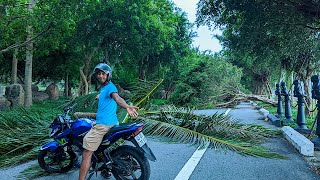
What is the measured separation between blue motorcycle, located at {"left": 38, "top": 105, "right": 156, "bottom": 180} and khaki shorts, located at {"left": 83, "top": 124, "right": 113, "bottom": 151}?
10cm

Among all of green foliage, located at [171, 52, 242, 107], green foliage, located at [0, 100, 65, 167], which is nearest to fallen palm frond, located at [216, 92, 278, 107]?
green foliage, located at [171, 52, 242, 107]

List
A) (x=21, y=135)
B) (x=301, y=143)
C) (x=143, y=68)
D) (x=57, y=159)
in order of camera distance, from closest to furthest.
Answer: (x=57, y=159)
(x=301, y=143)
(x=21, y=135)
(x=143, y=68)

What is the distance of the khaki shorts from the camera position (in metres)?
4.56

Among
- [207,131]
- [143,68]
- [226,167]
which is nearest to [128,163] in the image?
[226,167]

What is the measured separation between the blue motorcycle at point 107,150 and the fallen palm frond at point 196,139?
2.65m

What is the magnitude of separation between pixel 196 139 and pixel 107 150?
3210 millimetres

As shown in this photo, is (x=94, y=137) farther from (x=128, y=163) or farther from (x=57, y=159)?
(x=57, y=159)

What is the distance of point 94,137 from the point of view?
180 inches

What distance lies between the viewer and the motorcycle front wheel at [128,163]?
15.1 ft

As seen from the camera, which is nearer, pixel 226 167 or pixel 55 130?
pixel 55 130

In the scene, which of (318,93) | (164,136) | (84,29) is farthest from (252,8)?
(84,29)

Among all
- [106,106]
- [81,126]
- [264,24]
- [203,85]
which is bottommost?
[81,126]

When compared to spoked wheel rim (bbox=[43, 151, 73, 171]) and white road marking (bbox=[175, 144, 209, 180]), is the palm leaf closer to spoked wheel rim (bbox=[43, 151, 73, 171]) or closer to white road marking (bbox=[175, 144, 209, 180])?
white road marking (bbox=[175, 144, 209, 180])

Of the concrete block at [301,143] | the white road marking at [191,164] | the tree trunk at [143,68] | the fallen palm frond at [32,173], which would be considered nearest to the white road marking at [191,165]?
the white road marking at [191,164]
